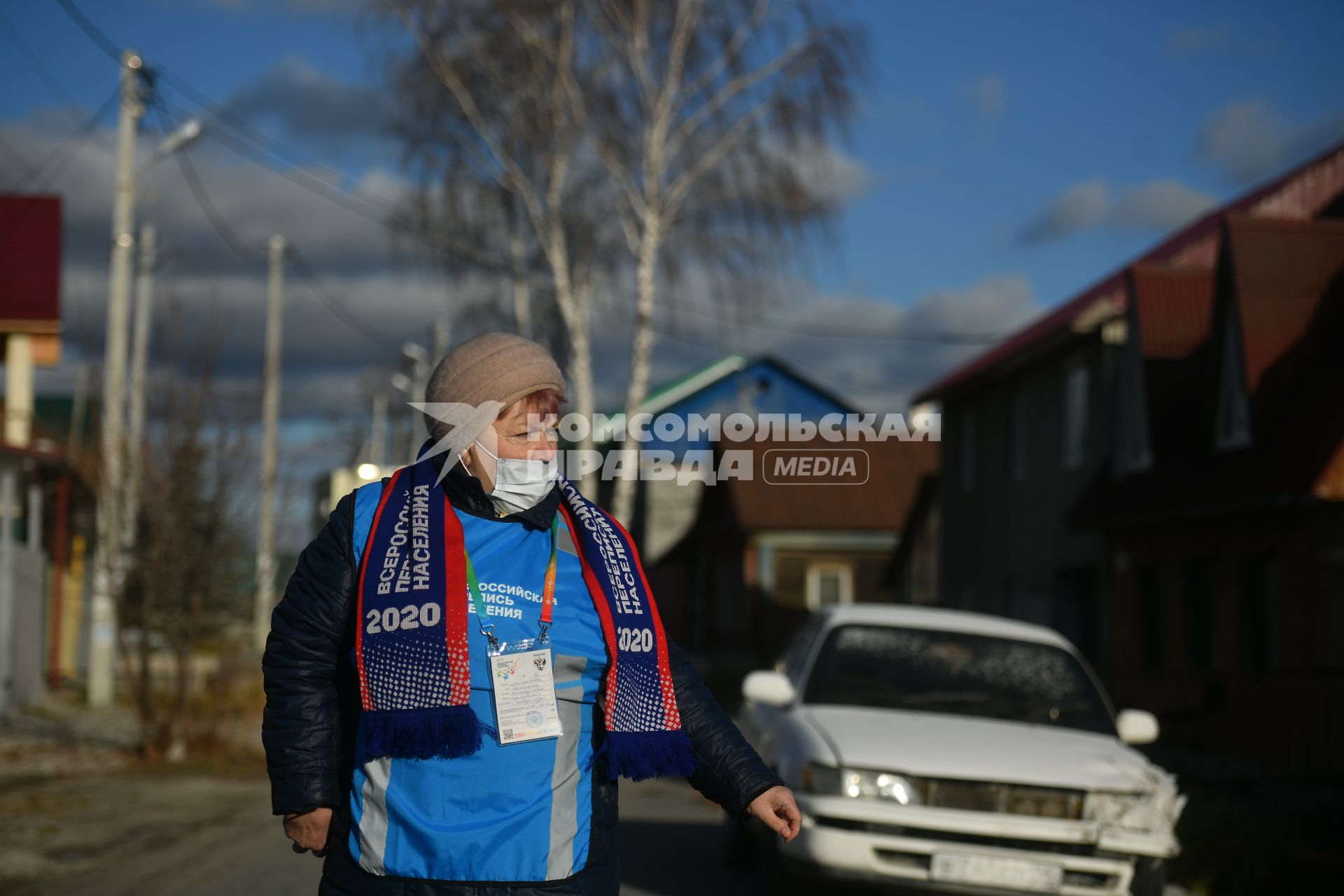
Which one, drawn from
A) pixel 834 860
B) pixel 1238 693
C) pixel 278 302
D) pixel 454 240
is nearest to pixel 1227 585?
pixel 1238 693

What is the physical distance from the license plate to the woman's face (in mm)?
4289

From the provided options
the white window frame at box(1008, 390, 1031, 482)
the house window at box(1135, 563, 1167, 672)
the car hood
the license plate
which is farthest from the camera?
the white window frame at box(1008, 390, 1031, 482)

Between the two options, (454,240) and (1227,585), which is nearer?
(1227,585)

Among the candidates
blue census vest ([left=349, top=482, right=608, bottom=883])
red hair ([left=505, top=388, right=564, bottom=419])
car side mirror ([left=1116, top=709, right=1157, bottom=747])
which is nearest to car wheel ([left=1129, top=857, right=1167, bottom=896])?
car side mirror ([left=1116, top=709, right=1157, bottom=747])

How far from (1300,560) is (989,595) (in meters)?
12.7

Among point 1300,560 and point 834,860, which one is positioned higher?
point 1300,560

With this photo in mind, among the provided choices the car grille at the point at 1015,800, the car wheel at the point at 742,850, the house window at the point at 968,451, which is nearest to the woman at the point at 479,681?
the car grille at the point at 1015,800

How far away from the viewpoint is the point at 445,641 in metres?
3.36

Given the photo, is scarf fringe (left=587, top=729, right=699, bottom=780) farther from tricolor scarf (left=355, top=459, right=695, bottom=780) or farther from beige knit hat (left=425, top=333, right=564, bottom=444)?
beige knit hat (left=425, top=333, right=564, bottom=444)

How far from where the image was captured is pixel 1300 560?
15547mm

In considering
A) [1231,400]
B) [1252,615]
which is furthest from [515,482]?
[1252,615]

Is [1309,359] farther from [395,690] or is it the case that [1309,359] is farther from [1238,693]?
[395,690]

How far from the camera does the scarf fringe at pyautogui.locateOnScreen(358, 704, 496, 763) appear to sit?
3.29 m

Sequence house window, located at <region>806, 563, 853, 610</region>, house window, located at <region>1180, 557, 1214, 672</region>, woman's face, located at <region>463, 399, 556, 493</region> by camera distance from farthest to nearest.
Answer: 1. house window, located at <region>806, 563, 853, 610</region>
2. house window, located at <region>1180, 557, 1214, 672</region>
3. woman's face, located at <region>463, 399, 556, 493</region>
